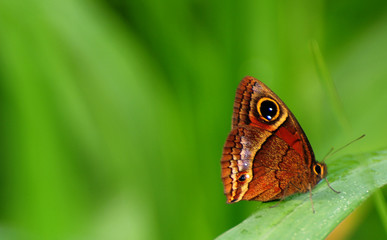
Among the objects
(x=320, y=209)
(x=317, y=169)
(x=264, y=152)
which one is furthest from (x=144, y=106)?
(x=320, y=209)

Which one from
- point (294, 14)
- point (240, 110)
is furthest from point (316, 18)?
point (240, 110)

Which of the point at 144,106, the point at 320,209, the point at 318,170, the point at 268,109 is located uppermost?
the point at 144,106

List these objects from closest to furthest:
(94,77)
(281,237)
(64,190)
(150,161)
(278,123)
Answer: (281,237)
(278,123)
(64,190)
(150,161)
(94,77)

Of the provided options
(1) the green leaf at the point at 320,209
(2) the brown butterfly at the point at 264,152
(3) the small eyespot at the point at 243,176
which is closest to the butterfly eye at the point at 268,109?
(2) the brown butterfly at the point at 264,152

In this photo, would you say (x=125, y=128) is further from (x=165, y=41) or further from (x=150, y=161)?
(x=165, y=41)

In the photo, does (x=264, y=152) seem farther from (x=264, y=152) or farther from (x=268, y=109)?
(x=268, y=109)
